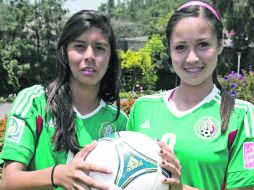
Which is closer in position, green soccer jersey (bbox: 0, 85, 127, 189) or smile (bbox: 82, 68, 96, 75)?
green soccer jersey (bbox: 0, 85, 127, 189)

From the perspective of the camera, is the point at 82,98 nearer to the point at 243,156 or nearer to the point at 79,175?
the point at 79,175

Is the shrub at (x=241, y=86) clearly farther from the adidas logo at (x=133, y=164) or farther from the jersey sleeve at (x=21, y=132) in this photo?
the adidas logo at (x=133, y=164)

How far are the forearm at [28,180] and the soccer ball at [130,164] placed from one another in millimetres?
265

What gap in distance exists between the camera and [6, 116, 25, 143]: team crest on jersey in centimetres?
252

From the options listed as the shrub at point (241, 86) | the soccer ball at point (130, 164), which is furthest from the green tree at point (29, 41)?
the soccer ball at point (130, 164)

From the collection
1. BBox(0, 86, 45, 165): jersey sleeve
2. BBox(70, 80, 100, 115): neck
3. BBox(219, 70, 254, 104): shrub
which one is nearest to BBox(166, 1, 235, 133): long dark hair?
BBox(70, 80, 100, 115): neck

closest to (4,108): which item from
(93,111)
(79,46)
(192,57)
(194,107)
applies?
(93,111)

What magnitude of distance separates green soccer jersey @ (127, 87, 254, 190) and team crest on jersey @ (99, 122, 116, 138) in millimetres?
332

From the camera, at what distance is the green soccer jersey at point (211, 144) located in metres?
2.48

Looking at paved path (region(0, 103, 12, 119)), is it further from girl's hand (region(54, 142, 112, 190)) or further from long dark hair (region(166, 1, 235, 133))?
girl's hand (region(54, 142, 112, 190))

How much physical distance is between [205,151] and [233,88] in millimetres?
9759

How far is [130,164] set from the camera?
7.42 ft

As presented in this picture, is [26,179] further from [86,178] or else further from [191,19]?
[191,19]

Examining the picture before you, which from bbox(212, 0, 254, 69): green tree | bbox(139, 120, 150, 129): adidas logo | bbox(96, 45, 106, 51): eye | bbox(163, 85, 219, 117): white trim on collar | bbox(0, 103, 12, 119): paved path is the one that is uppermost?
bbox(212, 0, 254, 69): green tree
